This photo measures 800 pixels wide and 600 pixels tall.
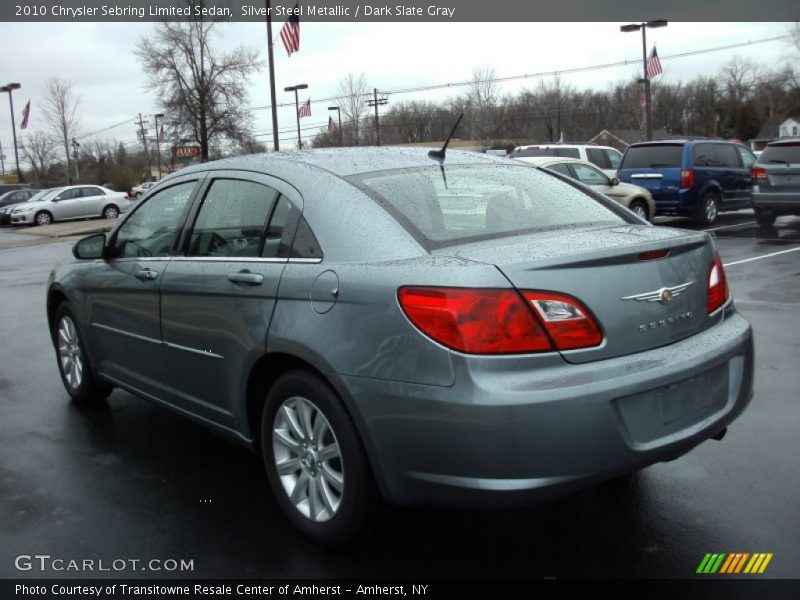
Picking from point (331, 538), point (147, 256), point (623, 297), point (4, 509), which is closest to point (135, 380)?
point (147, 256)

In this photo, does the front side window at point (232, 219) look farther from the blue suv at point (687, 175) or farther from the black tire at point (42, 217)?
the black tire at point (42, 217)

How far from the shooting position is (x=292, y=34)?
22125mm

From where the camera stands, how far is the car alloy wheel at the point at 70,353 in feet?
17.5

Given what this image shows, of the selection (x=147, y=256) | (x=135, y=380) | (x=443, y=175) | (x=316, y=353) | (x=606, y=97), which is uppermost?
(x=606, y=97)

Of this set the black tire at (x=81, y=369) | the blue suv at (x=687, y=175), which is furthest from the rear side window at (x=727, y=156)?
the black tire at (x=81, y=369)

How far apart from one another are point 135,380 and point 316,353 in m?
1.92

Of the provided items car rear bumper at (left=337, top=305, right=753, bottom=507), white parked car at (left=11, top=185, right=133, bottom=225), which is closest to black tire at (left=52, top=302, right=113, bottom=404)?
car rear bumper at (left=337, top=305, right=753, bottom=507)

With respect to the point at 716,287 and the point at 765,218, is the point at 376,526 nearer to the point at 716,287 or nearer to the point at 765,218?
the point at 716,287

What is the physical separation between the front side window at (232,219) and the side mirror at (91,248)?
1.13 metres

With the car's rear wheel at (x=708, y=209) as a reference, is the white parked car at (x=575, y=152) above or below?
above

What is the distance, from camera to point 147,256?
14.5 ft

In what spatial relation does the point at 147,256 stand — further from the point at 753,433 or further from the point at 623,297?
the point at 753,433

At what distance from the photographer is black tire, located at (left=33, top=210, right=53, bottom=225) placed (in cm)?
3231

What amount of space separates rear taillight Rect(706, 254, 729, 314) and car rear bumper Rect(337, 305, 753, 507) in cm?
45
